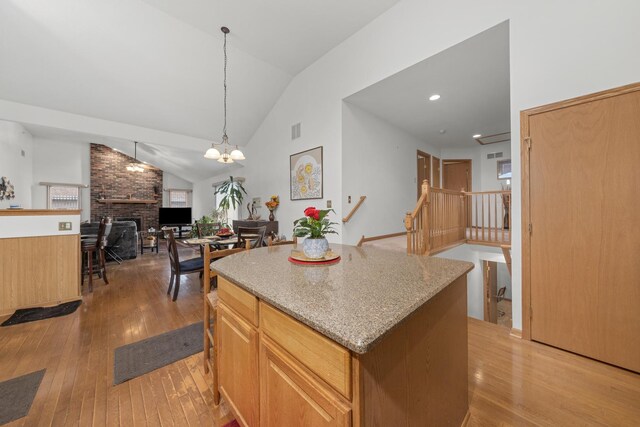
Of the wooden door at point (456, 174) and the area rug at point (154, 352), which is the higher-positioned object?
the wooden door at point (456, 174)

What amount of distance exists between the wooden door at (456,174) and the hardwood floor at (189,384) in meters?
5.49

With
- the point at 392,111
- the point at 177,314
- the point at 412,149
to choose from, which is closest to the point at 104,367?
the point at 177,314

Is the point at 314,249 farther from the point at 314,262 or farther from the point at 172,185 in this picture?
the point at 172,185

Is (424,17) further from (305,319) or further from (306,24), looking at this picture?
(305,319)

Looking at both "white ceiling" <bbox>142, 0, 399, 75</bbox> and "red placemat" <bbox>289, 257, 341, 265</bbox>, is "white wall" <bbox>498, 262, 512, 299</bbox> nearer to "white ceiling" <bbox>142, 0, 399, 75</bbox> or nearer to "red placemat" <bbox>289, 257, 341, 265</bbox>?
"white ceiling" <bbox>142, 0, 399, 75</bbox>

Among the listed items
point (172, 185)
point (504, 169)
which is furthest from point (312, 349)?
point (172, 185)

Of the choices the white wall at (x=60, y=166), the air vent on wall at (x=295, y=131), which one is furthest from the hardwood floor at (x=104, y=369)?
the white wall at (x=60, y=166)

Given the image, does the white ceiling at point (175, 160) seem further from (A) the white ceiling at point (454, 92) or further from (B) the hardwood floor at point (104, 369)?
(A) the white ceiling at point (454, 92)

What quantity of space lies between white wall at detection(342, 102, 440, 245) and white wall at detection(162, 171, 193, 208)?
883 centimetres

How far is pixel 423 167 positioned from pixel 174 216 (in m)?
8.97

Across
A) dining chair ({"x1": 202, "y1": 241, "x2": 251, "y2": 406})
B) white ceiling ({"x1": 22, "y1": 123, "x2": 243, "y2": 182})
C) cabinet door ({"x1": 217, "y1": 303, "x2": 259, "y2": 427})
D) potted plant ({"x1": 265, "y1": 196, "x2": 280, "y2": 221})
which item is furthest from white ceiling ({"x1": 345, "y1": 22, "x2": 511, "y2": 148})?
white ceiling ({"x1": 22, "y1": 123, "x2": 243, "y2": 182})

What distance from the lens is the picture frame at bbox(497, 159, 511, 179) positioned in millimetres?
6242

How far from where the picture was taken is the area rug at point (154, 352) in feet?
6.07

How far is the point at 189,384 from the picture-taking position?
1.72 metres
